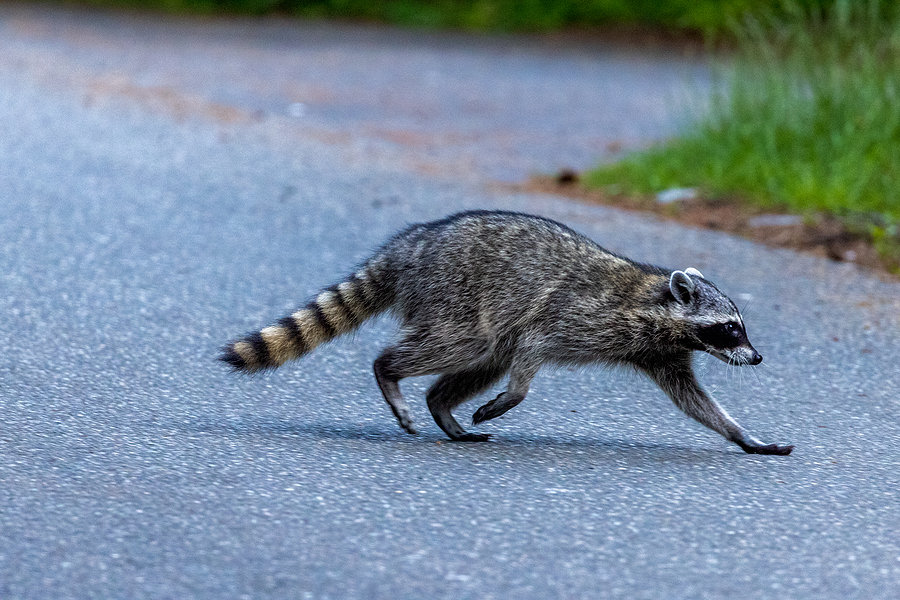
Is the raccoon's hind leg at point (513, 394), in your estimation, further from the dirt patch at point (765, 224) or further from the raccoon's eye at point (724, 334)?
the dirt patch at point (765, 224)

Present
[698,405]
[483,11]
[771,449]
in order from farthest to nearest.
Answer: [483,11] → [698,405] → [771,449]

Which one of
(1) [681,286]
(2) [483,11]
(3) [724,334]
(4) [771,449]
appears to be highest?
(1) [681,286]

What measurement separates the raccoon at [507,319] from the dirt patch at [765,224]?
3196 millimetres

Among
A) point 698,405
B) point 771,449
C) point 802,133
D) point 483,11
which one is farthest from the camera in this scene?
point 483,11

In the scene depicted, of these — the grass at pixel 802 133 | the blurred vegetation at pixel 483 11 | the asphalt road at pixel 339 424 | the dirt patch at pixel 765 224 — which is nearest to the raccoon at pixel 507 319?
the asphalt road at pixel 339 424

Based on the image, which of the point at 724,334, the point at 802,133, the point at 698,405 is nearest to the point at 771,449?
the point at 698,405

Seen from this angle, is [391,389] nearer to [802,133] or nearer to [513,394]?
[513,394]

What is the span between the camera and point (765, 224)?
8.65 metres

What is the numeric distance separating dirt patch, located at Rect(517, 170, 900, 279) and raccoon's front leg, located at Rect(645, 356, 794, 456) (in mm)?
3176

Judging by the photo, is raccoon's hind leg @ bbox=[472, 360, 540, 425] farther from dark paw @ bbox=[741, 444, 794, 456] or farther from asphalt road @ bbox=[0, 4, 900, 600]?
dark paw @ bbox=[741, 444, 794, 456]

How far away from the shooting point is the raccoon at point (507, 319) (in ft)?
15.8

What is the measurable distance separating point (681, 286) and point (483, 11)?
55.9 ft

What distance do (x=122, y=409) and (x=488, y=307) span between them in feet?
4.70

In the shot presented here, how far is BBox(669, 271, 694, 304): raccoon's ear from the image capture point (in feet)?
16.2
